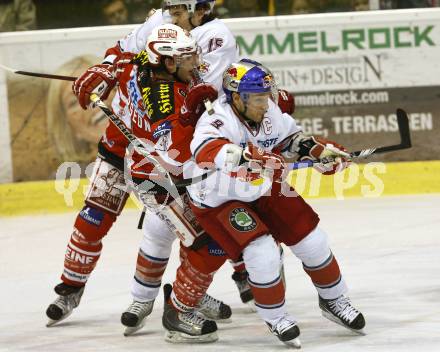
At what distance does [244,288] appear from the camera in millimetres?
5512

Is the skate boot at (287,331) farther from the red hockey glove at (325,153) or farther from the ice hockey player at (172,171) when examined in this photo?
the red hockey glove at (325,153)

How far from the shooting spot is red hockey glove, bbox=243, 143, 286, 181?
4422 millimetres

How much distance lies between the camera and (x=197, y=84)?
484 centimetres

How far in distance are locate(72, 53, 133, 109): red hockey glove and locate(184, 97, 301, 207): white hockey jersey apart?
2.56ft

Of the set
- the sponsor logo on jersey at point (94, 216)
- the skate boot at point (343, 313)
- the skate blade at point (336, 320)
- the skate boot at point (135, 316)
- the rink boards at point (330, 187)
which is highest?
the sponsor logo on jersey at point (94, 216)

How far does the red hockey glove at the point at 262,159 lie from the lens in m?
4.42

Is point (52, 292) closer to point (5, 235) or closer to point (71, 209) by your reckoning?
point (5, 235)

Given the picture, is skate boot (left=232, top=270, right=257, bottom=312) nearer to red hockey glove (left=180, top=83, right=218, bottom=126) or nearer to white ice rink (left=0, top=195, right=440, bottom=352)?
white ice rink (left=0, top=195, right=440, bottom=352)

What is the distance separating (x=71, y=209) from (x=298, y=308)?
3.02m

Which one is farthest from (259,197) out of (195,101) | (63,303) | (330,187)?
(330,187)

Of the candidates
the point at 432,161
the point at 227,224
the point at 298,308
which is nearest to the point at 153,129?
the point at 227,224

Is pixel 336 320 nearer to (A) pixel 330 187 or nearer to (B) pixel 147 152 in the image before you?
(B) pixel 147 152

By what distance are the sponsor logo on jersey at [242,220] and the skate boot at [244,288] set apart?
945 mm

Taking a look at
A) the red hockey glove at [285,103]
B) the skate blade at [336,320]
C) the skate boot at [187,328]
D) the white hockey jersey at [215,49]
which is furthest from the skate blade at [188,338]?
the white hockey jersey at [215,49]
